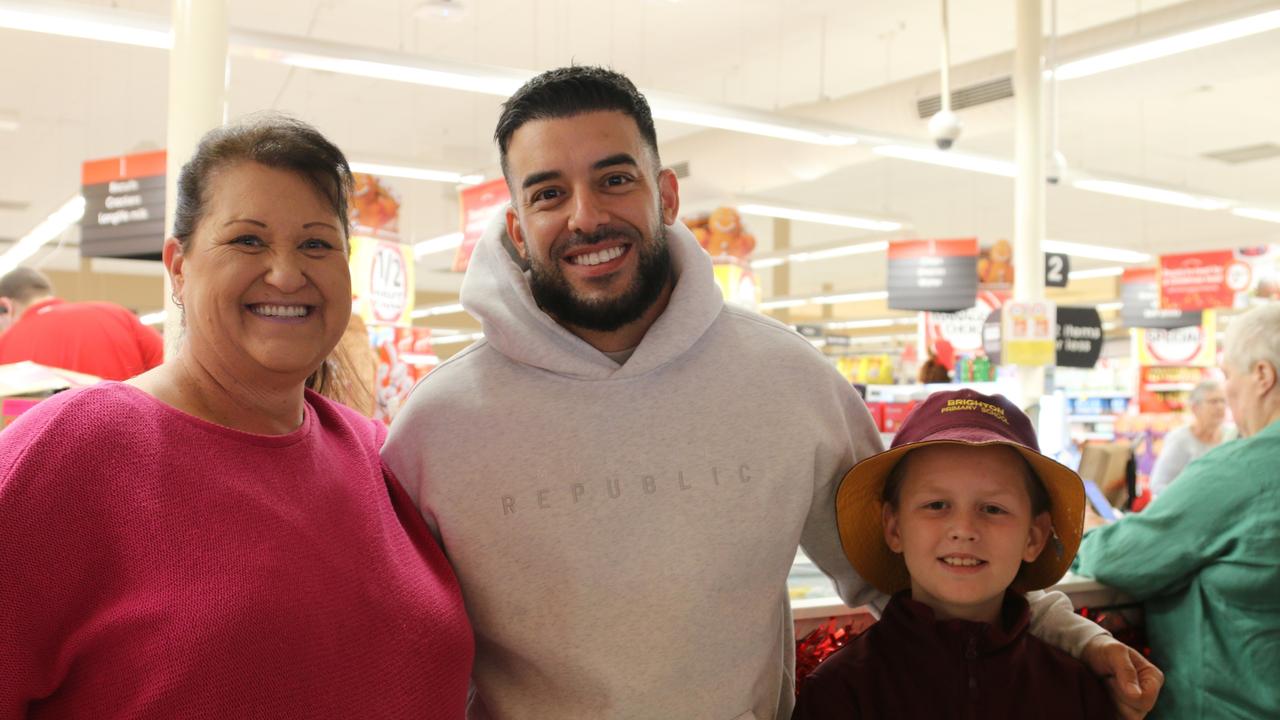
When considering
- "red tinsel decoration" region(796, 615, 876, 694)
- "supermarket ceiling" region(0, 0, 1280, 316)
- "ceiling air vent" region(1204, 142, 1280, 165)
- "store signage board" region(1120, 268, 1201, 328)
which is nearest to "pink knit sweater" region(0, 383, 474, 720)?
"red tinsel decoration" region(796, 615, 876, 694)

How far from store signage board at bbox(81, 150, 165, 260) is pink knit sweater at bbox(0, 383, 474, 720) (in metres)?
5.43

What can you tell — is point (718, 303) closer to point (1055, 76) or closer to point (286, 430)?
point (286, 430)

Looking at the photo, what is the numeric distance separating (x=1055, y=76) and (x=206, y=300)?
22.6 ft

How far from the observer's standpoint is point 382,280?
6387 mm

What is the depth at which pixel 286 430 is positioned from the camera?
1560 millimetres

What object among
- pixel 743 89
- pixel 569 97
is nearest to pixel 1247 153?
pixel 743 89

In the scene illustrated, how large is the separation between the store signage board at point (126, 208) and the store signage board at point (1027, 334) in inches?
214

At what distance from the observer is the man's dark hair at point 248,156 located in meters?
1.50

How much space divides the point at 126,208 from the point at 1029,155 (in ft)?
19.5

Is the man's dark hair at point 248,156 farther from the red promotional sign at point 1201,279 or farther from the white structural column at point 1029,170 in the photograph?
the red promotional sign at point 1201,279

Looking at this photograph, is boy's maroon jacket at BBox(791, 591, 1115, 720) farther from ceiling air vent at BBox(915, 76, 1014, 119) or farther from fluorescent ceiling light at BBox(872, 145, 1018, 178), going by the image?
ceiling air vent at BBox(915, 76, 1014, 119)

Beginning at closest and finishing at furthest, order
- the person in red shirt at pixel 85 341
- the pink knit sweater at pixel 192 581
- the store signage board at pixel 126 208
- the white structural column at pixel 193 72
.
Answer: the pink knit sweater at pixel 192 581, the person in red shirt at pixel 85 341, the white structural column at pixel 193 72, the store signage board at pixel 126 208

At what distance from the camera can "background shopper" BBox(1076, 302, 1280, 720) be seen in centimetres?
233

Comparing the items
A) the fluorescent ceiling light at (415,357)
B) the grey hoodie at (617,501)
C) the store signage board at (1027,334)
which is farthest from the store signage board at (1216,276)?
the grey hoodie at (617,501)
